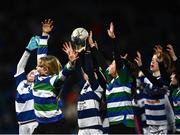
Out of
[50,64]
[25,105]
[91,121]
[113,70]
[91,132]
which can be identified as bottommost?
[91,132]

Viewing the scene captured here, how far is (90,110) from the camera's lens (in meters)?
11.9


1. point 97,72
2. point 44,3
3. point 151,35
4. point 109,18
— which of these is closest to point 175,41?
point 151,35

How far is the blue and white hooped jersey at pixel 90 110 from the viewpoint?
11898mm

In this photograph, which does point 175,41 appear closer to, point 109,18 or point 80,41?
point 109,18

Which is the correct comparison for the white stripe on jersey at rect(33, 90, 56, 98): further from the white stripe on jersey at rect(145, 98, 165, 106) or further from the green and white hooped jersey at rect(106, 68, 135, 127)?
the white stripe on jersey at rect(145, 98, 165, 106)

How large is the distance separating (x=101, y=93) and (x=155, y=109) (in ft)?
4.48

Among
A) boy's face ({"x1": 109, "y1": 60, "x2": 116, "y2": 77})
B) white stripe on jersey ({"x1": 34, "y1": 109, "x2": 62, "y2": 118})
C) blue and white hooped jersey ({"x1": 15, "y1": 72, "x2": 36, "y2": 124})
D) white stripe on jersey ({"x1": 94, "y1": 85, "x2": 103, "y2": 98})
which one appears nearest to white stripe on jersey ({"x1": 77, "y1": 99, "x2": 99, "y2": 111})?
white stripe on jersey ({"x1": 94, "y1": 85, "x2": 103, "y2": 98})

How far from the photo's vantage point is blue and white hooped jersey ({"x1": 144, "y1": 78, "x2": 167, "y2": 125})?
13.1 metres

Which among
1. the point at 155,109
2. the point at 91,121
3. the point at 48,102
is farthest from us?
the point at 155,109

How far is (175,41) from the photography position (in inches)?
703

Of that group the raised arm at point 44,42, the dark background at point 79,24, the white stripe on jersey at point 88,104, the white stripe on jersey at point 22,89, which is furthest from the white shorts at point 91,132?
the dark background at point 79,24

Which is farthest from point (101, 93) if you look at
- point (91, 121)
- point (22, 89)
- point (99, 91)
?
point (22, 89)

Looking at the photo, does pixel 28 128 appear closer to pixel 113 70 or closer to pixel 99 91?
pixel 99 91

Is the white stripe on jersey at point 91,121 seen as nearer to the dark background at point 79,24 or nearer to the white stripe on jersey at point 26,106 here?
the white stripe on jersey at point 26,106
